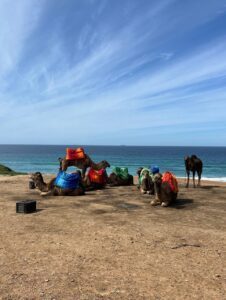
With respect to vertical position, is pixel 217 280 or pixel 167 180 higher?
pixel 167 180

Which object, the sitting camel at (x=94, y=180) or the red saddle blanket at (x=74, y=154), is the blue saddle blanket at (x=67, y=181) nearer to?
the sitting camel at (x=94, y=180)

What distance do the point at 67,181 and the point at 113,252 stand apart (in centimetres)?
846

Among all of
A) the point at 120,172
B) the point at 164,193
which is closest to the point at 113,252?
the point at 164,193

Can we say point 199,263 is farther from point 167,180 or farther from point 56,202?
point 56,202

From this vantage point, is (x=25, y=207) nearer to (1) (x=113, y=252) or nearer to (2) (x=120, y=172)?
(1) (x=113, y=252)

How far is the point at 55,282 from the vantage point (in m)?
6.21

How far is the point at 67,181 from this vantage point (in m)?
16.0

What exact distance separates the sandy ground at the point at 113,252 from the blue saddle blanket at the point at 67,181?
2598 mm

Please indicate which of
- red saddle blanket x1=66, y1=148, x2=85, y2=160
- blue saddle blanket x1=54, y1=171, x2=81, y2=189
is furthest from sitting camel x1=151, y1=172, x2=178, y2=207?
red saddle blanket x1=66, y1=148, x2=85, y2=160

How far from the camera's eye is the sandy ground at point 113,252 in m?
5.98

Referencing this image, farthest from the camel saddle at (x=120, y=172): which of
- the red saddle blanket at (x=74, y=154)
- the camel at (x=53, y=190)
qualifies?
the camel at (x=53, y=190)

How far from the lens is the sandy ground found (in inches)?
236

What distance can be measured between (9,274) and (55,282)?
942mm

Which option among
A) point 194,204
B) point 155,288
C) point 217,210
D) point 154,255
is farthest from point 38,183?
point 155,288
